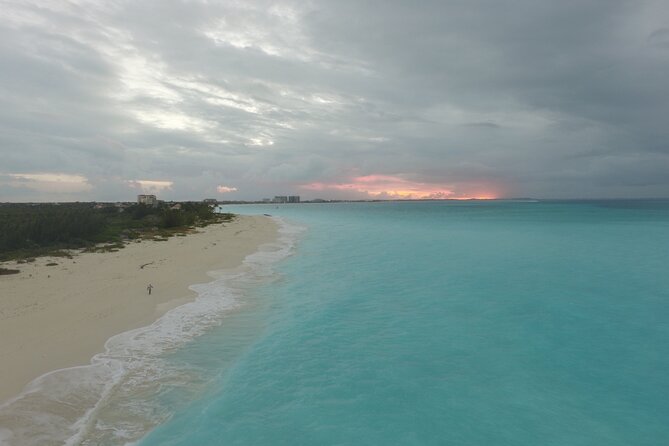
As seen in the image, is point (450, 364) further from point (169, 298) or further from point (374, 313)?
point (169, 298)

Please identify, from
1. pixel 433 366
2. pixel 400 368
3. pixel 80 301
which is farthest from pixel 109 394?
pixel 433 366

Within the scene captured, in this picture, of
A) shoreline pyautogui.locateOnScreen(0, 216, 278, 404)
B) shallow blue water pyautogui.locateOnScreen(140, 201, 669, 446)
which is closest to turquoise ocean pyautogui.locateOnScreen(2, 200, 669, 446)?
shallow blue water pyautogui.locateOnScreen(140, 201, 669, 446)

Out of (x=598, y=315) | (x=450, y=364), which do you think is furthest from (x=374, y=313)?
(x=598, y=315)

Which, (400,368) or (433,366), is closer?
(400,368)

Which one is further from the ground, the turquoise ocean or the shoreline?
the shoreline

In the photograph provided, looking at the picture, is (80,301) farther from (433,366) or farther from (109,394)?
(433,366)

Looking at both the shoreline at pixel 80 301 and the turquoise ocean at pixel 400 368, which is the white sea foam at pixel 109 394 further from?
the shoreline at pixel 80 301

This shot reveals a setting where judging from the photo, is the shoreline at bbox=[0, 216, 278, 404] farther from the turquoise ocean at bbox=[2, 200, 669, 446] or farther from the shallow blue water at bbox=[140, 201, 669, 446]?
the shallow blue water at bbox=[140, 201, 669, 446]
